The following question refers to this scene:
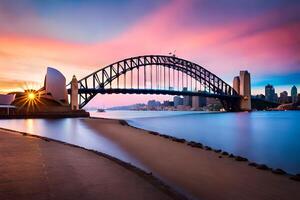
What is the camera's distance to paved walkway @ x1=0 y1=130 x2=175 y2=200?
17.6 ft

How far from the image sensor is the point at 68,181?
6.29 meters

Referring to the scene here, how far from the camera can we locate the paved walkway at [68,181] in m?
5.38

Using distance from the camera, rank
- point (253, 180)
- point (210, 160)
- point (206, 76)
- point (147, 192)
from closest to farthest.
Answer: point (147, 192), point (253, 180), point (210, 160), point (206, 76)

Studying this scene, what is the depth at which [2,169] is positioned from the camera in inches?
289

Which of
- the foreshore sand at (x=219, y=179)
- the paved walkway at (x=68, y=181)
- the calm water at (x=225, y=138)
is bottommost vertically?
the calm water at (x=225, y=138)

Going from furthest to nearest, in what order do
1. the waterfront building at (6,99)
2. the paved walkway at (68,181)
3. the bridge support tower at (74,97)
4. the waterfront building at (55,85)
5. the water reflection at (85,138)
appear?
the bridge support tower at (74,97), the waterfront building at (55,85), the waterfront building at (6,99), the water reflection at (85,138), the paved walkway at (68,181)

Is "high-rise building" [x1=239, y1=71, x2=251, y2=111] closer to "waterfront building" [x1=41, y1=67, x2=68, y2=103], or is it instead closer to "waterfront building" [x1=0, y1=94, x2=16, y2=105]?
"waterfront building" [x1=41, y1=67, x2=68, y2=103]

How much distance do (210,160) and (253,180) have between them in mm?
3756

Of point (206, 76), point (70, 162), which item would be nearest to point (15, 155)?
point (70, 162)

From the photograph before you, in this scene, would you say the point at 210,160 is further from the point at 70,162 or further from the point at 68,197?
the point at 68,197

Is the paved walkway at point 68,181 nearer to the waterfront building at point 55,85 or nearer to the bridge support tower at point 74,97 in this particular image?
the waterfront building at point 55,85

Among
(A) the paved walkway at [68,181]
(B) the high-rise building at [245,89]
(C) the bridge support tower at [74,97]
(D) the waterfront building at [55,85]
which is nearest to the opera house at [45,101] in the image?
(D) the waterfront building at [55,85]

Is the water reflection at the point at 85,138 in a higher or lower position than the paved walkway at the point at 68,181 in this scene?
lower

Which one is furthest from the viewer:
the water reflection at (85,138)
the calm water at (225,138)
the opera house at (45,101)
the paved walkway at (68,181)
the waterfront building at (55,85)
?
the waterfront building at (55,85)
